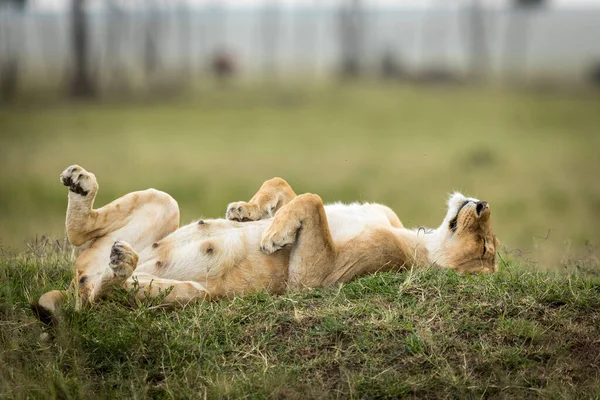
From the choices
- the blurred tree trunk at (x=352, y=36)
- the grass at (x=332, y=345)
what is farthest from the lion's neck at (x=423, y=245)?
the blurred tree trunk at (x=352, y=36)

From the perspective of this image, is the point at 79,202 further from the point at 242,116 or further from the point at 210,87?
the point at 210,87

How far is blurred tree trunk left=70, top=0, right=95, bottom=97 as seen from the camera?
38.7m

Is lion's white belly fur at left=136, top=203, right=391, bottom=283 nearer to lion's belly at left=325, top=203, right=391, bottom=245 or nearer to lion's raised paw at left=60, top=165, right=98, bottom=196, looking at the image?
lion's belly at left=325, top=203, right=391, bottom=245

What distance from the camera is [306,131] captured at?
33.8 meters

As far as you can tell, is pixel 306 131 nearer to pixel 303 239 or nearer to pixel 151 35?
pixel 151 35

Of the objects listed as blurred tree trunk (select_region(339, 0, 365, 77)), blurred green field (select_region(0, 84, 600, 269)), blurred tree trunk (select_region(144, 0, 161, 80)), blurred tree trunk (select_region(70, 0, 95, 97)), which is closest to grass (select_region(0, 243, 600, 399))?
blurred green field (select_region(0, 84, 600, 269))

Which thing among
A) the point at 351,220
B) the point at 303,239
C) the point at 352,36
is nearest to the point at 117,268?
the point at 303,239

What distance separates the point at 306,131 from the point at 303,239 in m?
27.7

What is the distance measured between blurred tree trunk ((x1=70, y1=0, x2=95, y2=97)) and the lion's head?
34.1 meters

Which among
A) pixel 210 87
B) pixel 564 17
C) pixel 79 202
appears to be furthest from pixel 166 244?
pixel 564 17

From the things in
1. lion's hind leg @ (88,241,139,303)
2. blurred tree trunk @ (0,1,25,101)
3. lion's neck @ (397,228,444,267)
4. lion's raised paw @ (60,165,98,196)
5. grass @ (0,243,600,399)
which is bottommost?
blurred tree trunk @ (0,1,25,101)

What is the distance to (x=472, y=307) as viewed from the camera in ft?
19.8

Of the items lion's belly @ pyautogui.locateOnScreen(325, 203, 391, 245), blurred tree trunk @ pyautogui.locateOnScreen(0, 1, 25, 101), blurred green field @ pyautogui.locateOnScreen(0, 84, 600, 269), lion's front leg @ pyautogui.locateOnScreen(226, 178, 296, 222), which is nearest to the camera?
lion's belly @ pyautogui.locateOnScreen(325, 203, 391, 245)

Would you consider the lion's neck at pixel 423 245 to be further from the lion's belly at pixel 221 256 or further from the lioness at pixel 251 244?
the lion's belly at pixel 221 256
